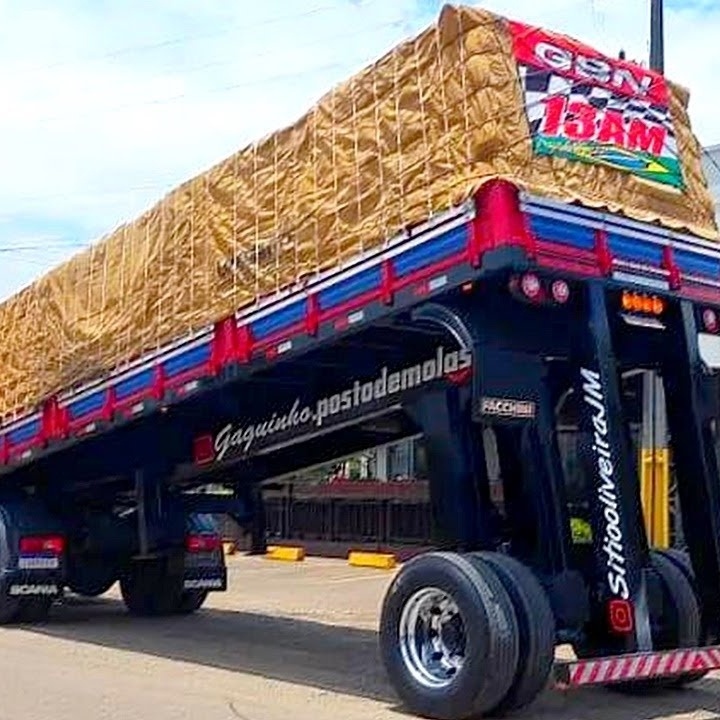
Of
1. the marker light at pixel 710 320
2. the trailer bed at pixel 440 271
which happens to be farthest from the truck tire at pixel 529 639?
the marker light at pixel 710 320

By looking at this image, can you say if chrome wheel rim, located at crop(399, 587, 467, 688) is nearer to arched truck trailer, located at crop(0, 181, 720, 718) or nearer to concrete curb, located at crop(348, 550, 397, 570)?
arched truck trailer, located at crop(0, 181, 720, 718)

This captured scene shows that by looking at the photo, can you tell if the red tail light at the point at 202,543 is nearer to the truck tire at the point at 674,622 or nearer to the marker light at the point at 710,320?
the truck tire at the point at 674,622

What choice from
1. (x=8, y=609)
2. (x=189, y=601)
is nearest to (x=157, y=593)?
(x=189, y=601)

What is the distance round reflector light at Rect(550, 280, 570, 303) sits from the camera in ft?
28.8

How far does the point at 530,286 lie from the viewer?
338 inches

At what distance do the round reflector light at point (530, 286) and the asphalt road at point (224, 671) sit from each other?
101 inches

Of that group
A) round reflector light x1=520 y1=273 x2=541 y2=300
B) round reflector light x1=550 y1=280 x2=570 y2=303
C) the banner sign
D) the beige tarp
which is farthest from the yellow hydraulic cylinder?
round reflector light x1=520 y1=273 x2=541 y2=300

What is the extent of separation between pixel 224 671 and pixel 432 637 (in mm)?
2440

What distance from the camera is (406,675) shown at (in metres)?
8.93

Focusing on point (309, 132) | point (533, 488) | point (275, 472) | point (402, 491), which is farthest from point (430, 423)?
point (402, 491)

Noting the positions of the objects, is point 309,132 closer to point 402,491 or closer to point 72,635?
point 72,635

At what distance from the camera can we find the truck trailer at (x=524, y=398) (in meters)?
8.51

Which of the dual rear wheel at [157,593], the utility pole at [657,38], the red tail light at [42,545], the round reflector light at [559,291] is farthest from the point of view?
the utility pole at [657,38]

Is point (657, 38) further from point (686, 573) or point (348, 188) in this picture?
point (686, 573)
